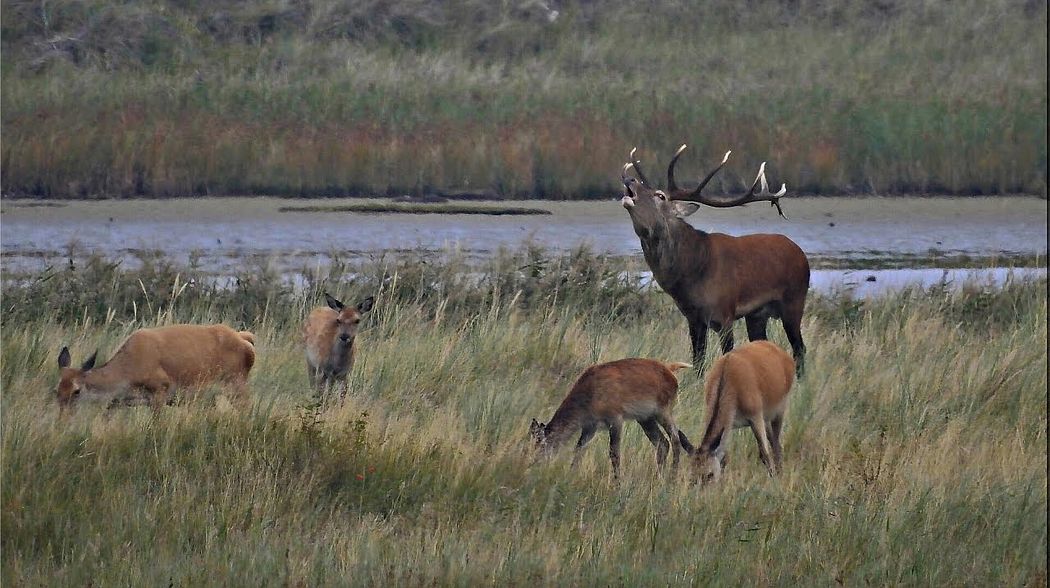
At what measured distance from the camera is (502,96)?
21.9 metres

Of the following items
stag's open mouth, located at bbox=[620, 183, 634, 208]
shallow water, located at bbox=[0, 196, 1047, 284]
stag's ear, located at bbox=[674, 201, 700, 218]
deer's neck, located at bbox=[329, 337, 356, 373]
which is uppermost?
stag's open mouth, located at bbox=[620, 183, 634, 208]

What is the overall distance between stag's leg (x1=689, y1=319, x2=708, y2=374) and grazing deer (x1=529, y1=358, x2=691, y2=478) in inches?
78.3

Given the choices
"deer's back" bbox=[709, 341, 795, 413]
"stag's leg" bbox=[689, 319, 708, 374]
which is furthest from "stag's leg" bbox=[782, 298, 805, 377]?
"deer's back" bbox=[709, 341, 795, 413]

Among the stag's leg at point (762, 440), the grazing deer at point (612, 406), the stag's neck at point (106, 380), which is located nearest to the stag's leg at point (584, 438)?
the grazing deer at point (612, 406)

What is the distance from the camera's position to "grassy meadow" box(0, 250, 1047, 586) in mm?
5543

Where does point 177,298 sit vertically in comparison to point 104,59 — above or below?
below

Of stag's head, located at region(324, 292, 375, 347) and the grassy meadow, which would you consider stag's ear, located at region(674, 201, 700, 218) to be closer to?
the grassy meadow

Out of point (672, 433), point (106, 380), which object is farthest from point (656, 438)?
point (106, 380)

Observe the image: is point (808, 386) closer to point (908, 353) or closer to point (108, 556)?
point (908, 353)

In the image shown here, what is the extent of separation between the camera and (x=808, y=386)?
835 cm

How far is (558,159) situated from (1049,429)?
495 inches

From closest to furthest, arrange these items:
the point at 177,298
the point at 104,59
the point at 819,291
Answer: the point at 177,298
the point at 819,291
the point at 104,59

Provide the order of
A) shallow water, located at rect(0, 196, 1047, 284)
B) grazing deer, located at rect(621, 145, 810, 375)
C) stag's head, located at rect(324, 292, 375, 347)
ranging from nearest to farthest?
stag's head, located at rect(324, 292, 375, 347), grazing deer, located at rect(621, 145, 810, 375), shallow water, located at rect(0, 196, 1047, 284)

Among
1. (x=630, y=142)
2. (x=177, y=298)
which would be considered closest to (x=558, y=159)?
(x=630, y=142)
